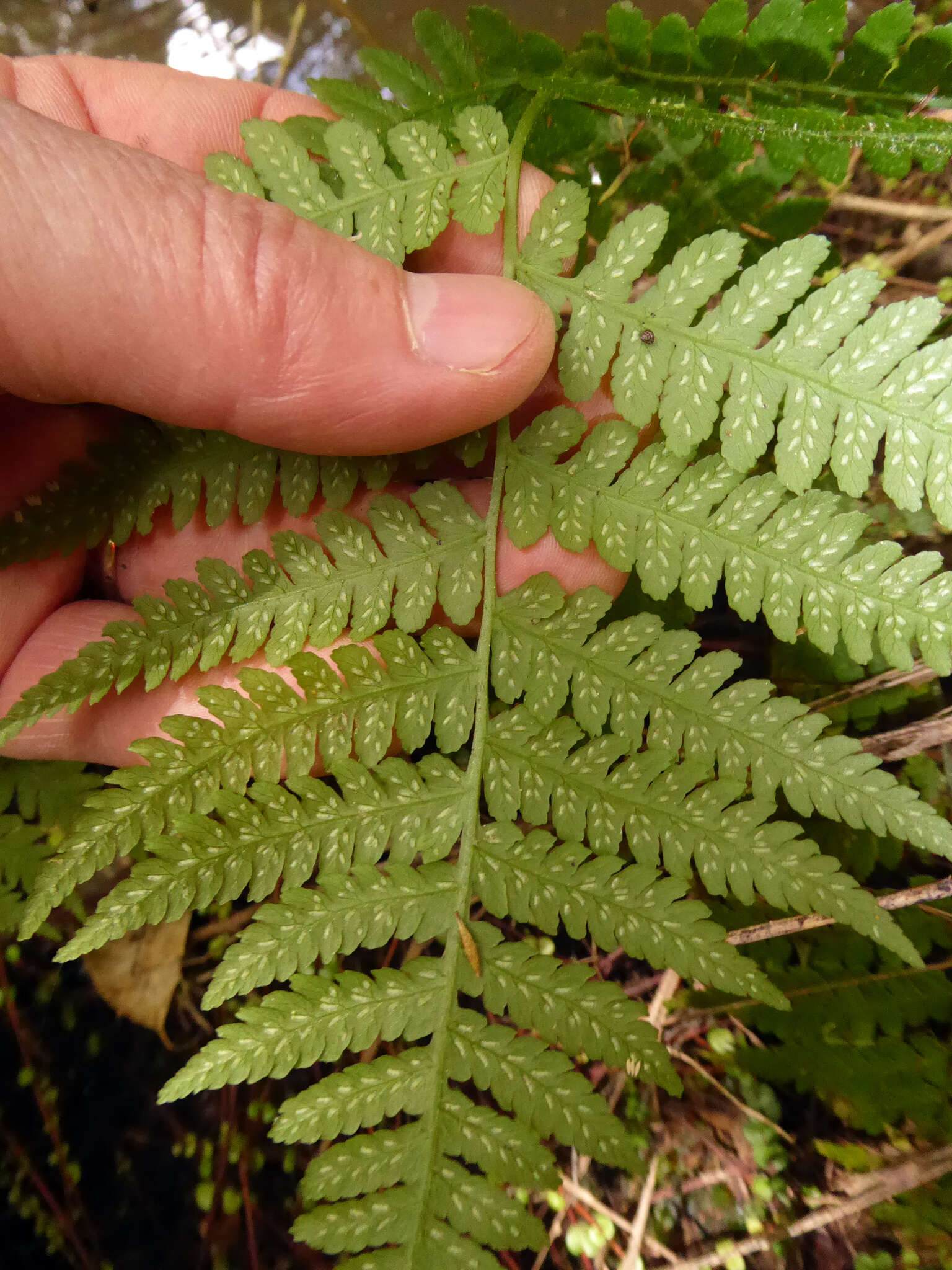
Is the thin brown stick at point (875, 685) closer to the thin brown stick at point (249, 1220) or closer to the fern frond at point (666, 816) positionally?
the fern frond at point (666, 816)

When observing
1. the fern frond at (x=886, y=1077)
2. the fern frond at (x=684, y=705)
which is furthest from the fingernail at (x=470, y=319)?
the fern frond at (x=886, y=1077)

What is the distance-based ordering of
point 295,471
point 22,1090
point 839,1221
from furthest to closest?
point 22,1090 < point 839,1221 < point 295,471

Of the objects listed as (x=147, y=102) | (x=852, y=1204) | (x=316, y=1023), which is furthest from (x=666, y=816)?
(x=147, y=102)

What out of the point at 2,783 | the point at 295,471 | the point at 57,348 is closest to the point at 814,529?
the point at 295,471

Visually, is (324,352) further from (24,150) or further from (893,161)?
(893,161)

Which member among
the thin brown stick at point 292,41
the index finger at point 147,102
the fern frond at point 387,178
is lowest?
the fern frond at point 387,178

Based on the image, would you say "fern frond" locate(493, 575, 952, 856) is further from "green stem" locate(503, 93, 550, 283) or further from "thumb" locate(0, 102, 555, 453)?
"green stem" locate(503, 93, 550, 283)

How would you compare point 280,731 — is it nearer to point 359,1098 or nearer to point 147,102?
point 359,1098
